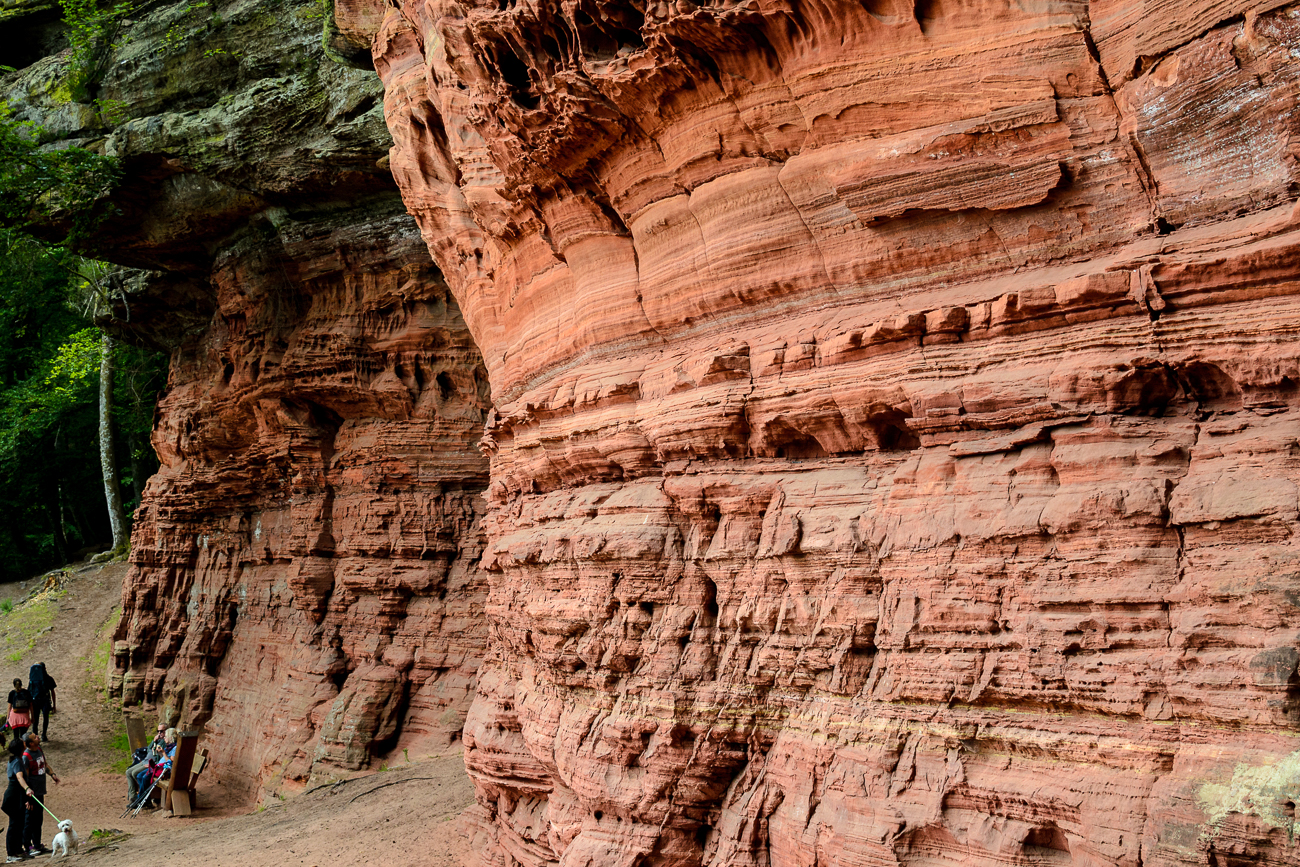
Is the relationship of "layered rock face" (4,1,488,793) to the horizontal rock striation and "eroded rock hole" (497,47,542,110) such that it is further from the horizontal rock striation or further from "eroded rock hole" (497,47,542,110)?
"eroded rock hole" (497,47,542,110)

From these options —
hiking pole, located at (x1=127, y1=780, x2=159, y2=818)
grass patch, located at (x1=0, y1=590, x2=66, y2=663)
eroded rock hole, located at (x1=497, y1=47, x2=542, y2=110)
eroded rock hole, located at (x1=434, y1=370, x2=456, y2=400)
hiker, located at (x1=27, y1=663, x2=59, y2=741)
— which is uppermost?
eroded rock hole, located at (x1=497, y1=47, x2=542, y2=110)

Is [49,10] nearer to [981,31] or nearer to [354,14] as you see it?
[354,14]

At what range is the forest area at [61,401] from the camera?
2102 centimetres

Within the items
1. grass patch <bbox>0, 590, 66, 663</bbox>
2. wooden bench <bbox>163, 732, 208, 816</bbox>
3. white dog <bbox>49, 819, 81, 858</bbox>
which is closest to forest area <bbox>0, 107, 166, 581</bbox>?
grass patch <bbox>0, 590, 66, 663</bbox>

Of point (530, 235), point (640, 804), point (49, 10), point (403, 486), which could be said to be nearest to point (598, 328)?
point (530, 235)

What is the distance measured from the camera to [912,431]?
5238 millimetres

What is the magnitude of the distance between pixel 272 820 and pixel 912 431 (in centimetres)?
986

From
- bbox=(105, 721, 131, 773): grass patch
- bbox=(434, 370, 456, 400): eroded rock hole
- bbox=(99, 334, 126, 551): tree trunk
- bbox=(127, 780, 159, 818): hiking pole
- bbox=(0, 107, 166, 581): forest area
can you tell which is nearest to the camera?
bbox=(127, 780, 159, 818): hiking pole

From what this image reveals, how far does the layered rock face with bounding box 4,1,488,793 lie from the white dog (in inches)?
119

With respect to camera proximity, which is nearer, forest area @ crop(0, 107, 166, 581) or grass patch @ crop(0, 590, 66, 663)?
forest area @ crop(0, 107, 166, 581)

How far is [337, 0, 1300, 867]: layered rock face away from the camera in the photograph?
405 cm

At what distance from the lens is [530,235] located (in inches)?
330

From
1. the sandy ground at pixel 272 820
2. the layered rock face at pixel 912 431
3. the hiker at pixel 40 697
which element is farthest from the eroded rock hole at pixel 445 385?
the hiker at pixel 40 697

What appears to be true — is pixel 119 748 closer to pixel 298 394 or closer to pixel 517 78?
pixel 298 394
